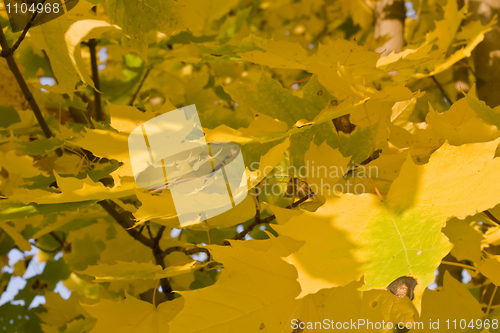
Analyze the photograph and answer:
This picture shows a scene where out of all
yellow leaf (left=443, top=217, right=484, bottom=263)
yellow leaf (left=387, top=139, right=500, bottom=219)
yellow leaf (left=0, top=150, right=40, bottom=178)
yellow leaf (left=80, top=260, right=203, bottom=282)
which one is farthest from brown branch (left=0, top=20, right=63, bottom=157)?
yellow leaf (left=443, top=217, right=484, bottom=263)

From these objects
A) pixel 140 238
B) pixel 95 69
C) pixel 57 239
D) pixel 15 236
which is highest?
pixel 95 69

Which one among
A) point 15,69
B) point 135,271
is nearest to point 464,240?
point 135,271

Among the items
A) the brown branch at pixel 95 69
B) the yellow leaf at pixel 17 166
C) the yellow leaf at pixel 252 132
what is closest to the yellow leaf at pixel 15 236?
the yellow leaf at pixel 17 166

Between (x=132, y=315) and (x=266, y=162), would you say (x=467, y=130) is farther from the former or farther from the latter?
(x=132, y=315)

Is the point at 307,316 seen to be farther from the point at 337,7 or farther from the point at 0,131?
the point at 337,7

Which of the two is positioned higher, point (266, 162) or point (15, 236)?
point (266, 162)

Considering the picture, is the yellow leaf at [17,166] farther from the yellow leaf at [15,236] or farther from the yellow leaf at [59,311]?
the yellow leaf at [59,311]

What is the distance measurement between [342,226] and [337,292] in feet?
0.35

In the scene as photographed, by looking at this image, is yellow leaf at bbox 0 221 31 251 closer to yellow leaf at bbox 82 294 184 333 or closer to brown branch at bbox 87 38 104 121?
brown branch at bbox 87 38 104 121

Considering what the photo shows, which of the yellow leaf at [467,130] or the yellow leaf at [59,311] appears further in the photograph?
the yellow leaf at [59,311]

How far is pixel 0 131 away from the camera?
2.30 feet

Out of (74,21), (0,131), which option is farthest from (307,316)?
(0,131)

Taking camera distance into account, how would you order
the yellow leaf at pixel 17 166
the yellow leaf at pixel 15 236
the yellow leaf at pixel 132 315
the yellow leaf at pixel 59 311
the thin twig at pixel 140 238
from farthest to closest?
1. the yellow leaf at pixel 59 311
2. the yellow leaf at pixel 15 236
3. the yellow leaf at pixel 17 166
4. the thin twig at pixel 140 238
5. the yellow leaf at pixel 132 315

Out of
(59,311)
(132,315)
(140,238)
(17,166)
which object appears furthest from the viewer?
(59,311)
